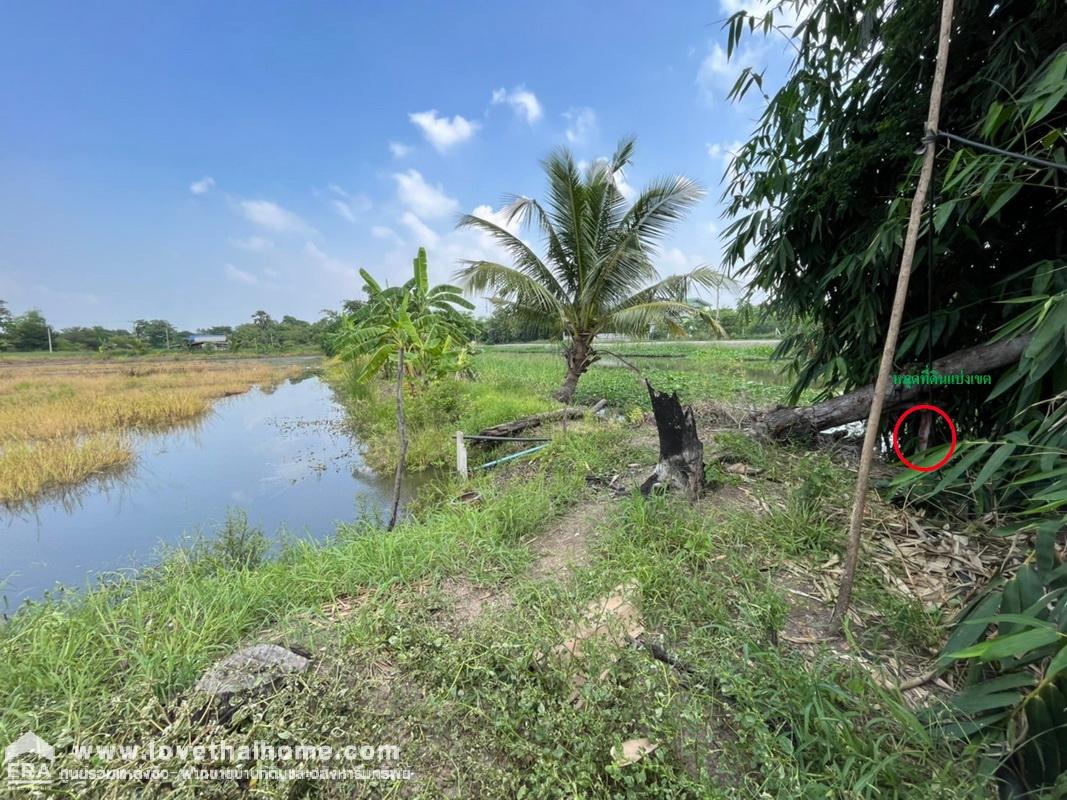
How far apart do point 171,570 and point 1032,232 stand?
576cm

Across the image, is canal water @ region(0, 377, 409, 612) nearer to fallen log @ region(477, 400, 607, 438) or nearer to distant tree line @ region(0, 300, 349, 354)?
fallen log @ region(477, 400, 607, 438)

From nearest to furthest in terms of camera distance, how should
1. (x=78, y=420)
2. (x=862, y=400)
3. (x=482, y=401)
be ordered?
1. (x=862, y=400)
2. (x=482, y=401)
3. (x=78, y=420)

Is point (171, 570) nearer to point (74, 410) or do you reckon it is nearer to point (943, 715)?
point (943, 715)

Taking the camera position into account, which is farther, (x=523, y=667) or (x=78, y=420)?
(x=78, y=420)

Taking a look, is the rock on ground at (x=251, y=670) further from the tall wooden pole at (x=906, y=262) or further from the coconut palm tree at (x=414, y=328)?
the coconut palm tree at (x=414, y=328)

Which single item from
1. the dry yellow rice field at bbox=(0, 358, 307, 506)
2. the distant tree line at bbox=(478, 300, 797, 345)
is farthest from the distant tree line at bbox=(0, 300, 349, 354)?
the distant tree line at bbox=(478, 300, 797, 345)

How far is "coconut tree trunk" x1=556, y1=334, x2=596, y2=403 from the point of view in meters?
7.09

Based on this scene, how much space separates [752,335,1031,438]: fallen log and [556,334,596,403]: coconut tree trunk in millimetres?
3670

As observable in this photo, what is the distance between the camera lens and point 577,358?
7.22 m

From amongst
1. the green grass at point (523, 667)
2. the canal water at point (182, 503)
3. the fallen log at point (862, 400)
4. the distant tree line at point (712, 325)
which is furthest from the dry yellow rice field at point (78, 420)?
the fallen log at point (862, 400)

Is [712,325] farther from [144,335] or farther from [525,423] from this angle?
[144,335]

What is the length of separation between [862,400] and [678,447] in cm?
149

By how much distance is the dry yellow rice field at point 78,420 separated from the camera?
17.0ft

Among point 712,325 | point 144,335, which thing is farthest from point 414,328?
point 144,335
